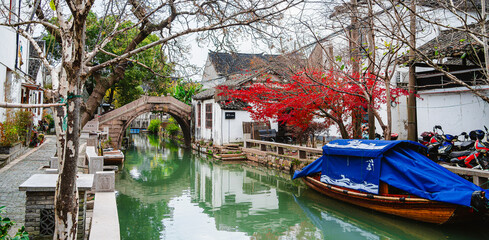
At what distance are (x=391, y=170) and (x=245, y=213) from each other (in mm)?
3549

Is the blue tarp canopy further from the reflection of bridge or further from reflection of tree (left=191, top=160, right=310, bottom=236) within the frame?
the reflection of bridge

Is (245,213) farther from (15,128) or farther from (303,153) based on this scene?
(15,128)

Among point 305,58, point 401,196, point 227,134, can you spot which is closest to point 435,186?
point 401,196

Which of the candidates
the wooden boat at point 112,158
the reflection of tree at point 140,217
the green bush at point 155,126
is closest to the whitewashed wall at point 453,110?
the reflection of tree at point 140,217

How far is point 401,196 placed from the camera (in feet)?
23.3

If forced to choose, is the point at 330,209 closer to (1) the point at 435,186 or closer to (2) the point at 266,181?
(1) the point at 435,186

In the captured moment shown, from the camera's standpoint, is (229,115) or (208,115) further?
(208,115)

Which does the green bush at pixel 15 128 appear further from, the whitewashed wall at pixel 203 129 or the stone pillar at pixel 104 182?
the whitewashed wall at pixel 203 129

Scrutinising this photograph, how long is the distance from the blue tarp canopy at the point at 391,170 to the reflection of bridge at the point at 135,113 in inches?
597

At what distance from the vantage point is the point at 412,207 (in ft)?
22.6

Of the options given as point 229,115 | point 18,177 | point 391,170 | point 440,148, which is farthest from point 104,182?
point 229,115

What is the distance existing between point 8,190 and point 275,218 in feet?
18.8

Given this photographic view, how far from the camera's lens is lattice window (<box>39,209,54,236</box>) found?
470 cm

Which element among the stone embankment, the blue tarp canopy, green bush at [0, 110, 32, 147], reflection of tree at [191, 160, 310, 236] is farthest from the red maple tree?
green bush at [0, 110, 32, 147]
